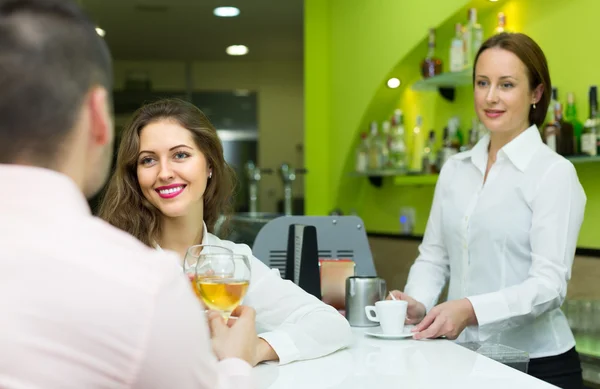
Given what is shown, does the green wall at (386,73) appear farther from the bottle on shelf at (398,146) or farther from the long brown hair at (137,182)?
the long brown hair at (137,182)

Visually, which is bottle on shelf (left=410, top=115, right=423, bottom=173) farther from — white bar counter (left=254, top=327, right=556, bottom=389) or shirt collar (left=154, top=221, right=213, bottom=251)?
white bar counter (left=254, top=327, right=556, bottom=389)

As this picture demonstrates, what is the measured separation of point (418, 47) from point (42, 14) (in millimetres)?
4033

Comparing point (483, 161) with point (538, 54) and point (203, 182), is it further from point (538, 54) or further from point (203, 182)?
point (203, 182)

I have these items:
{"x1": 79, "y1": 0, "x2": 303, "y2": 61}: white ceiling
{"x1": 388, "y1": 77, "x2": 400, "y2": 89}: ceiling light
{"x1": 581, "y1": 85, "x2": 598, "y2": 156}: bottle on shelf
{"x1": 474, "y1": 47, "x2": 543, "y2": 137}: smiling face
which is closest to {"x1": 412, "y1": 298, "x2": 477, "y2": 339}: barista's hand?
{"x1": 474, "y1": 47, "x2": 543, "y2": 137}: smiling face

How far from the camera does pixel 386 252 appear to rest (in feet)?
15.5

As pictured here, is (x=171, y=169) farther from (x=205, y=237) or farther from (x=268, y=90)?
(x=268, y=90)

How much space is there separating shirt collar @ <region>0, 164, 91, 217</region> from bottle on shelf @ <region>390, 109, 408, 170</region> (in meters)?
4.04

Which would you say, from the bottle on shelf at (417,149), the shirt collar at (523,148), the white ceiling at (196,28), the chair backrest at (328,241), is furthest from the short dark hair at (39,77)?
the white ceiling at (196,28)

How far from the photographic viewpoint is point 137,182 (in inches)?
78.0

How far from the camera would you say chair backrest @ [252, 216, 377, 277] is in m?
2.64

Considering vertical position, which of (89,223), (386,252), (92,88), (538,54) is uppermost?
(538,54)

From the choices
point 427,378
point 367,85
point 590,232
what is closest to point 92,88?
point 427,378

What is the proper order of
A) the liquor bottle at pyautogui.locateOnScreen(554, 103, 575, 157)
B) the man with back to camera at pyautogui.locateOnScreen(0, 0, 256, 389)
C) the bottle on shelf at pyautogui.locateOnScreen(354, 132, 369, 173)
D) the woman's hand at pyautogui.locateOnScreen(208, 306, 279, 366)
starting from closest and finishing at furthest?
1. the man with back to camera at pyautogui.locateOnScreen(0, 0, 256, 389)
2. the woman's hand at pyautogui.locateOnScreen(208, 306, 279, 366)
3. the liquor bottle at pyautogui.locateOnScreen(554, 103, 575, 157)
4. the bottle on shelf at pyautogui.locateOnScreen(354, 132, 369, 173)

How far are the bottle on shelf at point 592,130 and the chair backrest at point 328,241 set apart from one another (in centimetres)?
108
